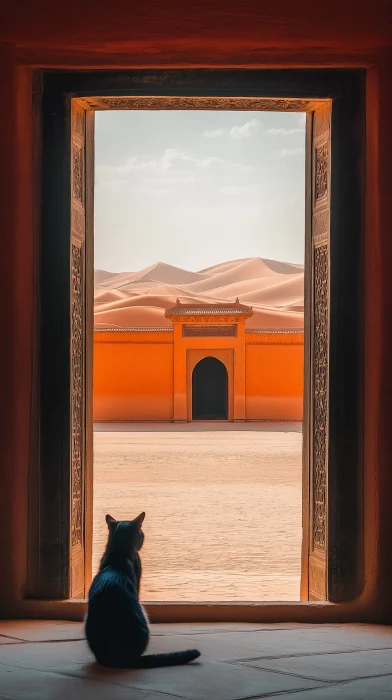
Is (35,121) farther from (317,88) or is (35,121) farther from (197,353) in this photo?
(197,353)

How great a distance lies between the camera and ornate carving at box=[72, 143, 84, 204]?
17.9 ft

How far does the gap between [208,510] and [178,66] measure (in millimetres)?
7905

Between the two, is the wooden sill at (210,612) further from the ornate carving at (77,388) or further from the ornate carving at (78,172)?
the ornate carving at (78,172)

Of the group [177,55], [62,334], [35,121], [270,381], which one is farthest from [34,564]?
[270,381]

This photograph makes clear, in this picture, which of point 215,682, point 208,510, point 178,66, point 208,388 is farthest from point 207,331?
point 215,682

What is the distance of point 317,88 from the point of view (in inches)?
203

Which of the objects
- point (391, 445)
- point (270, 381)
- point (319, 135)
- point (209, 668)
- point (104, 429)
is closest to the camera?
point (209, 668)

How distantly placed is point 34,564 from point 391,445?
208 cm

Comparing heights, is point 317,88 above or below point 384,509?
above

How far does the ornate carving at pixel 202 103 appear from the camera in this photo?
5285 millimetres

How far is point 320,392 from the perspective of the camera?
5.43 meters

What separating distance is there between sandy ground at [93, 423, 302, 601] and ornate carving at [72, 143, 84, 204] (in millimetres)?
3356

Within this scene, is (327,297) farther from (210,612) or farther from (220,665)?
(220,665)

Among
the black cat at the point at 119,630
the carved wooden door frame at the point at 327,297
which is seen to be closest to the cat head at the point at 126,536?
the black cat at the point at 119,630
